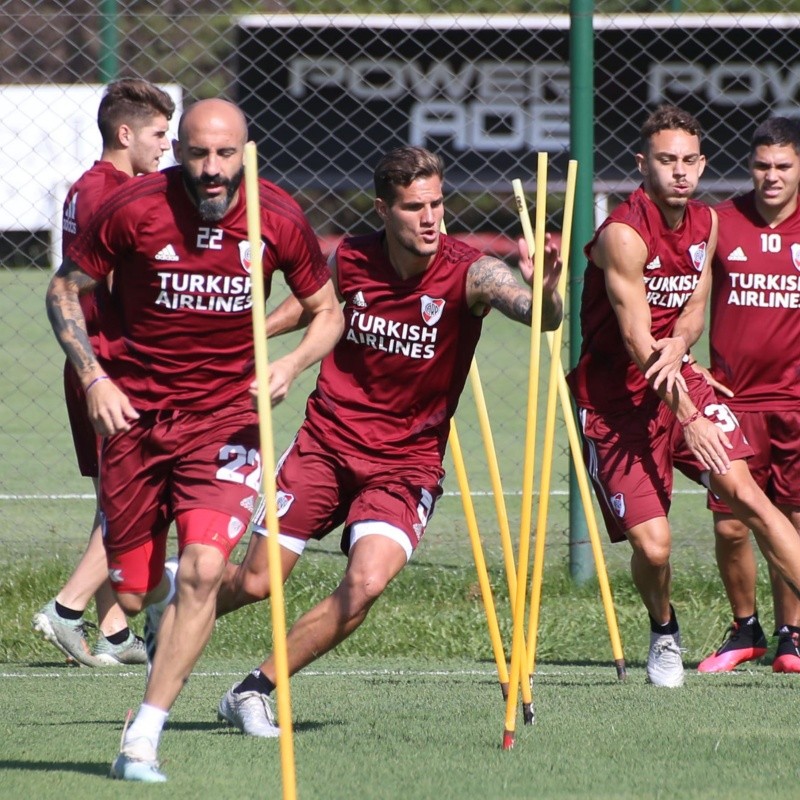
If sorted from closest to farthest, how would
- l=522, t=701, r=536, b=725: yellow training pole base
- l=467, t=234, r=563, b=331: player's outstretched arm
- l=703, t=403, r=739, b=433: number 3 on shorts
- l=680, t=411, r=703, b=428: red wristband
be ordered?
1. l=467, t=234, r=563, b=331: player's outstretched arm
2. l=522, t=701, r=536, b=725: yellow training pole base
3. l=680, t=411, r=703, b=428: red wristband
4. l=703, t=403, r=739, b=433: number 3 on shorts

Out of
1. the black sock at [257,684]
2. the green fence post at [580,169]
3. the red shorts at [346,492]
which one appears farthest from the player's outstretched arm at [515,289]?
the green fence post at [580,169]

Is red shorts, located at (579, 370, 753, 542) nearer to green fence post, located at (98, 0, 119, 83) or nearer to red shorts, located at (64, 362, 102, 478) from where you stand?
red shorts, located at (64, 362, 102, 478)

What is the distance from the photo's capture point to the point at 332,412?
572cm

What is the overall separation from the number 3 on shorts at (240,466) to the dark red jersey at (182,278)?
0.19m

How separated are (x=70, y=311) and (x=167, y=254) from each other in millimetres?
368

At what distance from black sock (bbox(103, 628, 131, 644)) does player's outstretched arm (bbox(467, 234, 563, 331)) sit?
2690 millimetres

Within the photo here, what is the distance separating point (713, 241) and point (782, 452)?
1.09 meters

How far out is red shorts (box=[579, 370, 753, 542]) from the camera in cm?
642

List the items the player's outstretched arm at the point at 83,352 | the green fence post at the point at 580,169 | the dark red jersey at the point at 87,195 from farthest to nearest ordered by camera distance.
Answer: the green fence post at the point at 580,169
the dark red jersey at the point at 87,195
the player's outstretched arm at the point at 83,352

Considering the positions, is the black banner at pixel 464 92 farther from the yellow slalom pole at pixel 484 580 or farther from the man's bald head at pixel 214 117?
the man's bald head at pixel 214 117

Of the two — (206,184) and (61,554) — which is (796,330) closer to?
(206,184)

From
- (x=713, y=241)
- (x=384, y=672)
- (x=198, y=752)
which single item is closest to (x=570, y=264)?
(x=713, y=241)

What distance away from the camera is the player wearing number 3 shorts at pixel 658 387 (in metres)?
6.18

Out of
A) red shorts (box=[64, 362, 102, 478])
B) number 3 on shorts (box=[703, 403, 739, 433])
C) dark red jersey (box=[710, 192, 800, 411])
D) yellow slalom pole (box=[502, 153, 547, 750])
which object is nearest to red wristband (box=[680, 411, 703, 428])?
number 3 on shorts (box=[703, 403, 739, 433])
